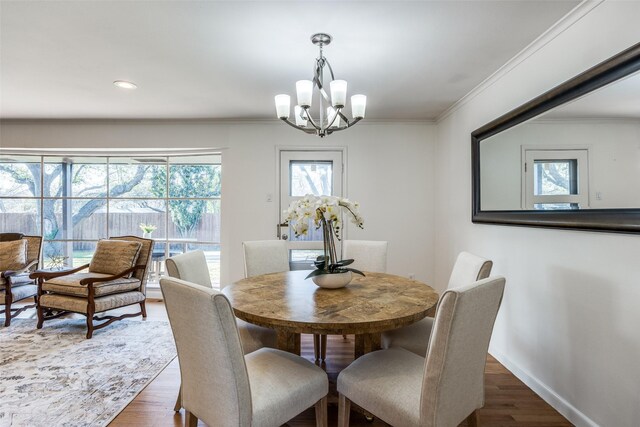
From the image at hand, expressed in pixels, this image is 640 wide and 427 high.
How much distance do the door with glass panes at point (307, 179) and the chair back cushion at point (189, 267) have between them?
173 cm

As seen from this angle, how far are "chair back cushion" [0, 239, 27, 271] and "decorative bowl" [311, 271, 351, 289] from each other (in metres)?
3.58

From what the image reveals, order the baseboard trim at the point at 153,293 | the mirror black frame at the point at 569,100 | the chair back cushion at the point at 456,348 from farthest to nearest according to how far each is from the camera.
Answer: the baseboard trim at the point at 153,293 < the mirror black frame at the point at 569,100 < the chair back cushion at the point at 456,348

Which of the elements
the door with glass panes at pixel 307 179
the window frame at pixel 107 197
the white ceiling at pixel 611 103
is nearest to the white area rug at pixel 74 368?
the window frame at pixel 107 197

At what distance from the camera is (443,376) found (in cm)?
109

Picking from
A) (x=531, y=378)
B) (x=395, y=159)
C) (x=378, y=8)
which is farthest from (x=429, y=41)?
(x=531, y=378)

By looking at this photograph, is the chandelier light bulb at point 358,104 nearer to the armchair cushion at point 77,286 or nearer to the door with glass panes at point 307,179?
the door with glass panes at point 307,179

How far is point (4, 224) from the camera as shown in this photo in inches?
168

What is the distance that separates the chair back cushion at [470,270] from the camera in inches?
67.0

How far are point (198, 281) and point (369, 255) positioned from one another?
55.6 inches

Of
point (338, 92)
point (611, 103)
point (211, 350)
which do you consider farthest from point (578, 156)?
point (211, 350)

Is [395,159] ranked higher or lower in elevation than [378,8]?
lower

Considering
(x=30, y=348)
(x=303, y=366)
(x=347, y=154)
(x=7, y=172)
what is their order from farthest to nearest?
(x=7, y=172) < (x=347, y=154) < (x=30, y=348) < (x=303, y=366)

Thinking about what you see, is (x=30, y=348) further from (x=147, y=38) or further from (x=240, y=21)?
(x=240, y=21)

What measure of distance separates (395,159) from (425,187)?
1.66ft
